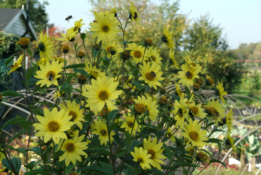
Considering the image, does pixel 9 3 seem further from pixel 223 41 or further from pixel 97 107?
pixel 97 107

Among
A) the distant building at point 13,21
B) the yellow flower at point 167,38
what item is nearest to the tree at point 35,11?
the distant building at point 13,21

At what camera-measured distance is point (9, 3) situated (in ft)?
79.0

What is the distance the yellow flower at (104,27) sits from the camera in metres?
1.05

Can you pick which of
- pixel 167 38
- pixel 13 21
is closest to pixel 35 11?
pixel 13 21

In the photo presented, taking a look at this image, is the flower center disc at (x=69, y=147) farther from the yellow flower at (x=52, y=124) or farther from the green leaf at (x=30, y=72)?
the green leaf at (x=30, y=72)

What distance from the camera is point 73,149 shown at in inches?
36.2

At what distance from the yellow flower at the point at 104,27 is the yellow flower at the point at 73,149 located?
0.40m

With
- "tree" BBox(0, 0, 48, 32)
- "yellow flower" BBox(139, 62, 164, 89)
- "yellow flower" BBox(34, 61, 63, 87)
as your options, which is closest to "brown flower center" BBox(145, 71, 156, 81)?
"yellow flower" BBox(139, 62, 164, 89)

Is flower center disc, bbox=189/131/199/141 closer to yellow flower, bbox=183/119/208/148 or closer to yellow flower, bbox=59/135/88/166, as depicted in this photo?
yellow flower, bbox=183/119/208/148

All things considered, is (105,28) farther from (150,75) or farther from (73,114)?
(73,114)

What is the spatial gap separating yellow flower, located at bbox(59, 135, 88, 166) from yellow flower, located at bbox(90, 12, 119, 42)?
40cm

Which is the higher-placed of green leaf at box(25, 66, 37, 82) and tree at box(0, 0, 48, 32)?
tree at box(0, 0, 48, 32)

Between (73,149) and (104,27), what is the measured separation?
1.61ft

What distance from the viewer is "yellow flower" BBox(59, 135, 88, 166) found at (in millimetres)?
906
